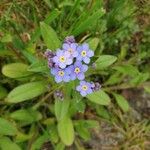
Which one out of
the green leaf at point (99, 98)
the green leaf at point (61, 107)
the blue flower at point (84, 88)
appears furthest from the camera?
the green leaf at point (99, 98)

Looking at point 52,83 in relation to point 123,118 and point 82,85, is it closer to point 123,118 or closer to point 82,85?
point 82,85

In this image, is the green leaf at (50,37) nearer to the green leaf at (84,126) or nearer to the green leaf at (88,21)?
the green leaf at (88,21)

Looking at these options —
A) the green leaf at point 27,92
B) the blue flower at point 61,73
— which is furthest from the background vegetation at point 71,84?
the blue flower at point 61,73

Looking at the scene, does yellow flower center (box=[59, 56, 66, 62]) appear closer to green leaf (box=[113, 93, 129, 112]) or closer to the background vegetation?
the background vegetation

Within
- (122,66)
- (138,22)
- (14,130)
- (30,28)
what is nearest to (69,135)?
(14,130)

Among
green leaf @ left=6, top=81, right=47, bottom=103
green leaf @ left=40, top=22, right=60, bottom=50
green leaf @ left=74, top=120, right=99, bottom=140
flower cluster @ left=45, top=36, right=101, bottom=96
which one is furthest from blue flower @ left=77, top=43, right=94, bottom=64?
green leaf @ left=74, top=120, right=99, bottom=140

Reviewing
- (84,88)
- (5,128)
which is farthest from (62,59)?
(5,128)

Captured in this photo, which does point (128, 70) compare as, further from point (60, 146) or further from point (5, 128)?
point (5, 128)

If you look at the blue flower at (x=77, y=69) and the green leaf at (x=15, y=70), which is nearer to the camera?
the blue flower at (x=77, y=69)
